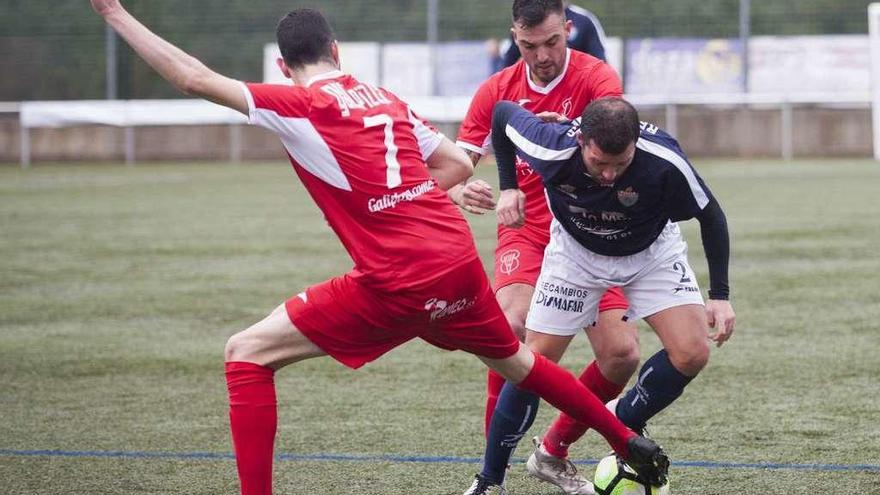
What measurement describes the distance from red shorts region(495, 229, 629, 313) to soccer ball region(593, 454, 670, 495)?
2.79 feet

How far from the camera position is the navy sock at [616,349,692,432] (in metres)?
5.21

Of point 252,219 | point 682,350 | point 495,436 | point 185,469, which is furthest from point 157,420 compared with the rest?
point 252,219

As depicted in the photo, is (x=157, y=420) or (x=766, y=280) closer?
(x=157, y=420)

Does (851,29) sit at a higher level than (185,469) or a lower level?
higher

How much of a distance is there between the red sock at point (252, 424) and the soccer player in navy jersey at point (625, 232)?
4.06 feet

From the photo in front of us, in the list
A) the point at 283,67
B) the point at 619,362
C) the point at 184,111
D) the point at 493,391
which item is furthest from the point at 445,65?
the point at 283,67

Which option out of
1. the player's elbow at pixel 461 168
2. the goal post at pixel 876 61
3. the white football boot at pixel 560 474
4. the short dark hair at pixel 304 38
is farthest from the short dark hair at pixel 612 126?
the goal post at pixel 876 61

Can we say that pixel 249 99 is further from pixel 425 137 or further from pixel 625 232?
pixel 625 232

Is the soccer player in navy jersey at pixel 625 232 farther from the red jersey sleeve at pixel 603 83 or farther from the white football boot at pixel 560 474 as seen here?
the red jersey sleeve at pixel 603 83

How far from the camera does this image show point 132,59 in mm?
27844

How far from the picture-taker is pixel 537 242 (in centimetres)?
590

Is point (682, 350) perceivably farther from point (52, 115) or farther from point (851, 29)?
point (52, 115)

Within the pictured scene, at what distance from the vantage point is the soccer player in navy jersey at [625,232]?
504 cm

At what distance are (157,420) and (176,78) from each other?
2792 mm
